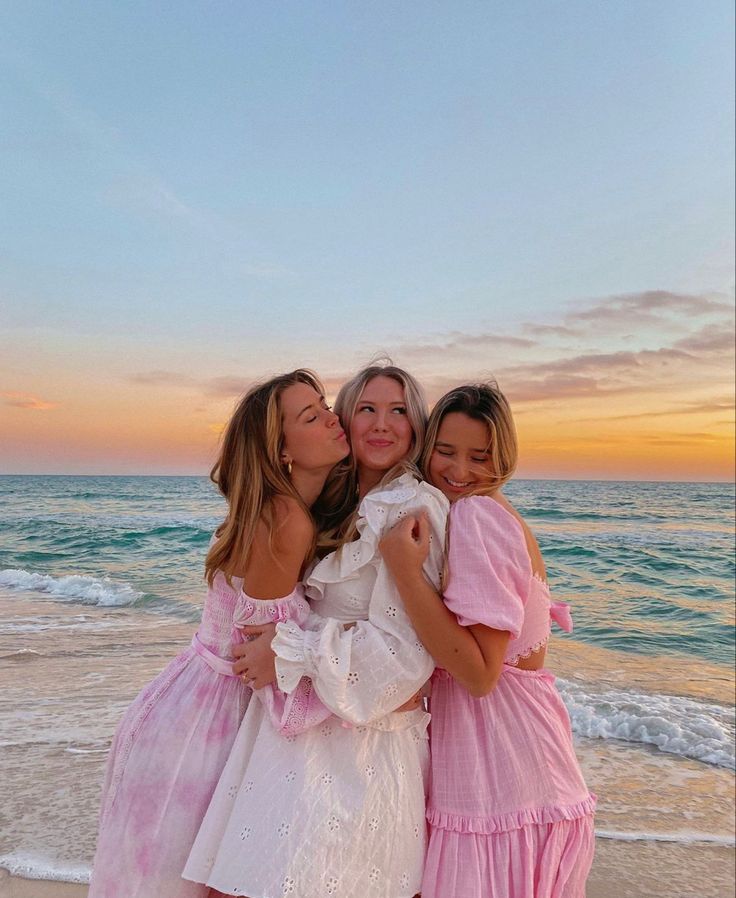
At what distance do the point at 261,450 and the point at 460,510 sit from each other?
0.66 m

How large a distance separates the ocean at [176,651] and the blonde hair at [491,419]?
2695 mm

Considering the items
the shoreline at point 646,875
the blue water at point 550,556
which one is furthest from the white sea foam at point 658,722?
the blue water at point 550,556

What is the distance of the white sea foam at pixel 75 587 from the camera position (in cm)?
1030

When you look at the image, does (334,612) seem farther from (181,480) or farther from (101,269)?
(181,480)

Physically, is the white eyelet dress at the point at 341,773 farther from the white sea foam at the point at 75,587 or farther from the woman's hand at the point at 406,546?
the white sea foam at the point at 75,587

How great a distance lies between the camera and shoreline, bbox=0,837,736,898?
3.27 meters

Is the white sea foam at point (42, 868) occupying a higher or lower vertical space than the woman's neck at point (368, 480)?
lower

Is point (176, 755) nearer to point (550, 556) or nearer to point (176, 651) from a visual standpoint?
point (176, 651)

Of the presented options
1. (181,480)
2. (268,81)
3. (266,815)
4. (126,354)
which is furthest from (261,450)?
(181,480)

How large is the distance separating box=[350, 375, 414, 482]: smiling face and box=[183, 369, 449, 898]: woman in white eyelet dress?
389 mm

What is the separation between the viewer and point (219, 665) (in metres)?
2.26

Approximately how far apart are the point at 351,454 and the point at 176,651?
600 centimetres

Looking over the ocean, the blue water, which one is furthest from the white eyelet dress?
the blue water

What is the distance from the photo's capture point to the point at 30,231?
9289mm
